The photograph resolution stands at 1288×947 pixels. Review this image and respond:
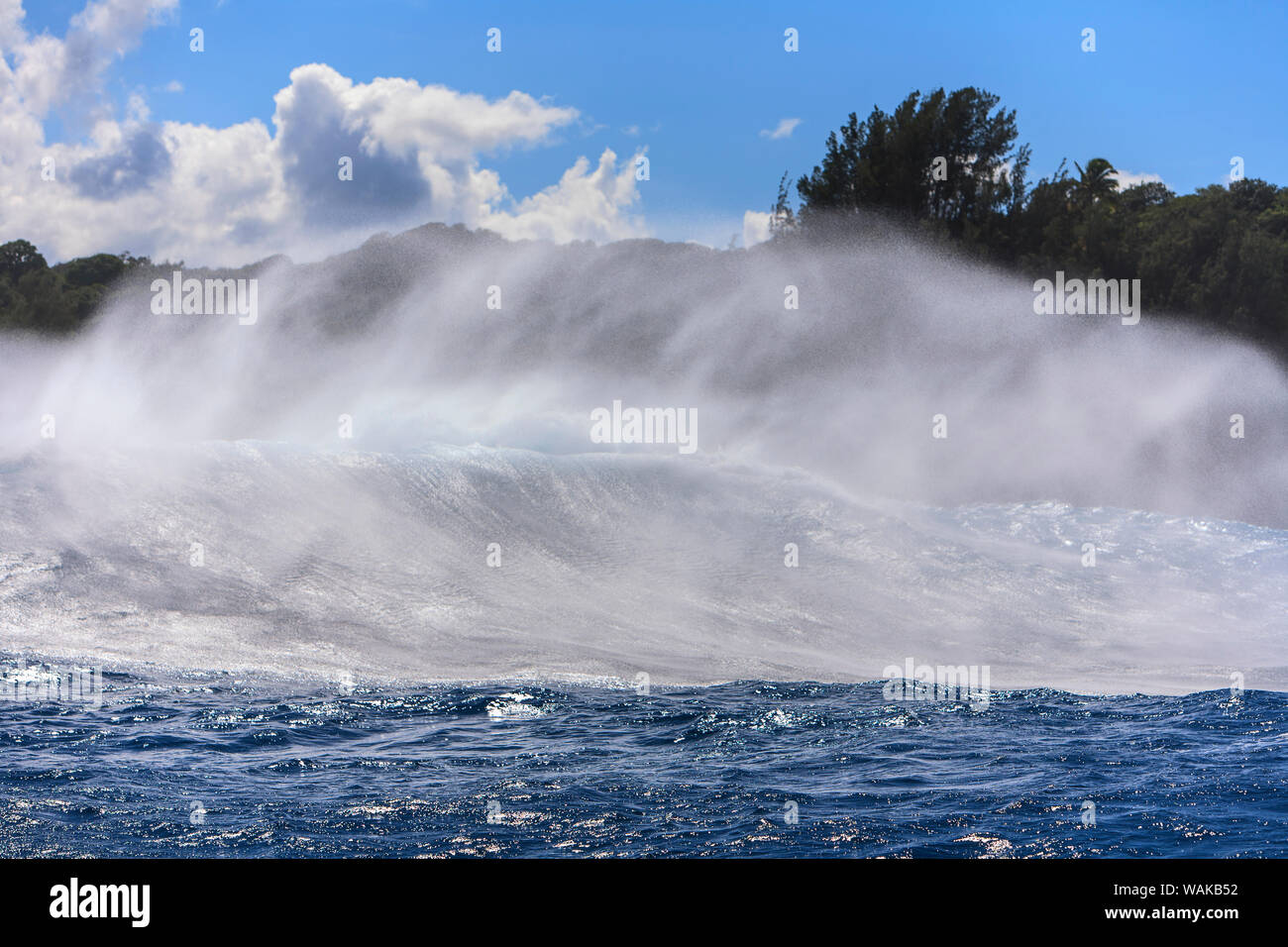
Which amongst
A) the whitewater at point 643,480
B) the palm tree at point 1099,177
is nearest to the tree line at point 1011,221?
the whitewater at point 643,480

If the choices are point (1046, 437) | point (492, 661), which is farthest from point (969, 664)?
point (1046, 437)

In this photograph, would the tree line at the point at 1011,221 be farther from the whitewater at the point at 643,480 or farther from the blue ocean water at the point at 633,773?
the blue ocean water at the point at 633,773

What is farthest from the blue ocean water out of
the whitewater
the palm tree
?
the palm tree

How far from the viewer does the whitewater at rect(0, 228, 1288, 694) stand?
1291 centimetres

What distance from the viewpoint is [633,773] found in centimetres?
821

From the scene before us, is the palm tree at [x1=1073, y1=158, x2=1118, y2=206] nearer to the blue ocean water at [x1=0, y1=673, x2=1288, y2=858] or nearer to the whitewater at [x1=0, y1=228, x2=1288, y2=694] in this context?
the whitewater at [x1=0, y1=228, x2=1288, y2=694]

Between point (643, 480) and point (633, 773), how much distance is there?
13355 mm

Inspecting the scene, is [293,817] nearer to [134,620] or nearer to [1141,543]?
[134,620]

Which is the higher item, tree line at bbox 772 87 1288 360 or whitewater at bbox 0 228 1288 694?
tree line at bbox 772 87 1288 360

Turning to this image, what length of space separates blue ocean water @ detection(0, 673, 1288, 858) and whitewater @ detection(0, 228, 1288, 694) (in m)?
1.21

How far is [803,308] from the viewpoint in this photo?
3516cm
